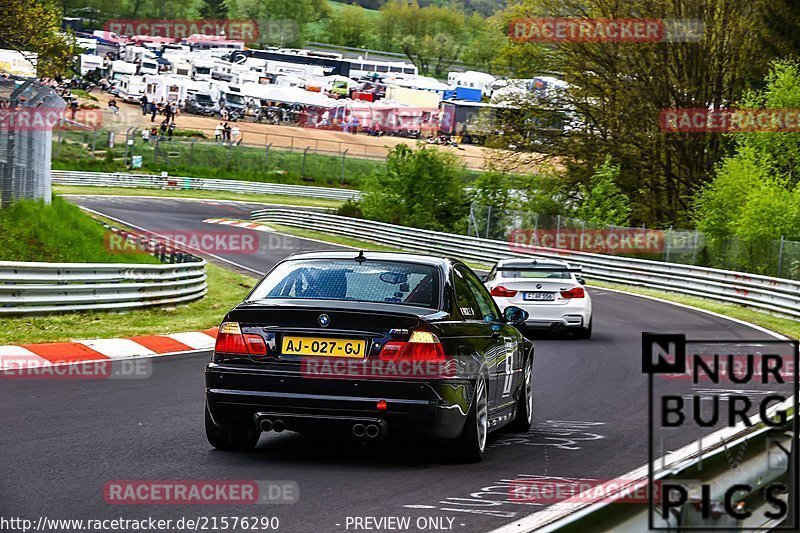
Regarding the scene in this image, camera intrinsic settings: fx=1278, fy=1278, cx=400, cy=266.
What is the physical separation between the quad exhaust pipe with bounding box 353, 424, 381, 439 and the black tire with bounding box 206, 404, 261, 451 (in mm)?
860

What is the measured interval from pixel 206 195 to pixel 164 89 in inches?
1391

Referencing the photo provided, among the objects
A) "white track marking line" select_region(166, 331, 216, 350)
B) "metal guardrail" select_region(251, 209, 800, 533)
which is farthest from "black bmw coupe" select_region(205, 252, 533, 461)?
"white track marking line" select_region(166, 331, 216, 350)

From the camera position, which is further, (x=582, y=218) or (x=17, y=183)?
(x=582, y=218)

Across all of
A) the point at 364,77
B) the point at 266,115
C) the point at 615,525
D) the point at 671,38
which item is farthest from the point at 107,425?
the point at 364,77

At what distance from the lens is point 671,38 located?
5084 centimetres

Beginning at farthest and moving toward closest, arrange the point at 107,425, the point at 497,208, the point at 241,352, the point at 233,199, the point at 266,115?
the point at 266,115 → the point at 233,199 → the point at 497,208 → the point at 107,425 → the point at 241,352

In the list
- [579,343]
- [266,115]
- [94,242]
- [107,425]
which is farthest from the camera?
[266,115]

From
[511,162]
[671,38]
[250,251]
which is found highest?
[671,38]

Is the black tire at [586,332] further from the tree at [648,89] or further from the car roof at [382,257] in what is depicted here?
the tree at [648,89]

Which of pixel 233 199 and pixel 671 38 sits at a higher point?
pixel 671 38

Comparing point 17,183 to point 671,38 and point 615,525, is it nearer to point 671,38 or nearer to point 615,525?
point 615,525

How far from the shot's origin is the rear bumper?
26.5ft

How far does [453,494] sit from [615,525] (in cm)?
338

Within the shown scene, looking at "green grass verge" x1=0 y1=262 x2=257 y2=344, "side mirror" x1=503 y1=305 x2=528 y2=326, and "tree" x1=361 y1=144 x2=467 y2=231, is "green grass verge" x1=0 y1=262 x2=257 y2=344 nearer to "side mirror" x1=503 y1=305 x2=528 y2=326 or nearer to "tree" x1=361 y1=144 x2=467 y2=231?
"side mirror" x1=503 y1=305 x2=528 y2=326
